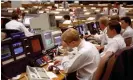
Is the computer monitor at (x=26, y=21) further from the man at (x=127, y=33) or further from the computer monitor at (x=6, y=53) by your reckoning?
the computer monitor at (x=6, y=53)

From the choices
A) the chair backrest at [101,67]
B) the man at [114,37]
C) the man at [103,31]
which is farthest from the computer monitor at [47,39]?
the chair backrest at [101,67]

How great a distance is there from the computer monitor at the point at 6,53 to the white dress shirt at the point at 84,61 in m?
0.68

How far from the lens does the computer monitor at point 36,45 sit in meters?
3.45

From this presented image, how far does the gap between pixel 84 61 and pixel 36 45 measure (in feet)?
3.30

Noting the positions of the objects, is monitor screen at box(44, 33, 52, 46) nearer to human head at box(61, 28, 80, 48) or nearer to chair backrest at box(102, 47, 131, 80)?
human head at box(61, 28, 80, 48)

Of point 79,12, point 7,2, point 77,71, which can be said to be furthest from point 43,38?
point 7,2

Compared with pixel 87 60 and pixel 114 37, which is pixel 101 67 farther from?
pixel 114 37

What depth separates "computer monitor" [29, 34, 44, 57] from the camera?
3.45 meters

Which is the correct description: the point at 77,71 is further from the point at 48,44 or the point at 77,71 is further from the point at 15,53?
the point at 48,44

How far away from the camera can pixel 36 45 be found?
11.8 feet

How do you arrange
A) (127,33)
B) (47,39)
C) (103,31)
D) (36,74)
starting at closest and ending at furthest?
(36,74) < (47,39) < (127,33) < (103,31)

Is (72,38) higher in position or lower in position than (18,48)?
higher

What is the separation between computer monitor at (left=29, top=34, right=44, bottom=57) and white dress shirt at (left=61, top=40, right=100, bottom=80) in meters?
0.76

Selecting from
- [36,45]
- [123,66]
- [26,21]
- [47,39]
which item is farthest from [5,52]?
[26,21]
